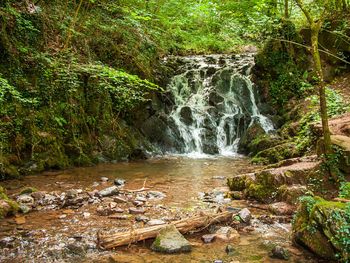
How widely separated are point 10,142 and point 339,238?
7.07m

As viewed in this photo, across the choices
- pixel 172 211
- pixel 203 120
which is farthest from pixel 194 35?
pixel 172 211

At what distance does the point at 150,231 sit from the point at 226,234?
3.25 ft

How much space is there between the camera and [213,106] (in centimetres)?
1363

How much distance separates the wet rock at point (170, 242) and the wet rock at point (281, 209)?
5.91 ft

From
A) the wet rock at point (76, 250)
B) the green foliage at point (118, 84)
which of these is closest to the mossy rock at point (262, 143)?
the green foliage at point (118, 84)

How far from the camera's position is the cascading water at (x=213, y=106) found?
12516 millimetres

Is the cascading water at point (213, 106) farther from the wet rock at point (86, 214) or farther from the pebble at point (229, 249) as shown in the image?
the pebble at point (229, 249)

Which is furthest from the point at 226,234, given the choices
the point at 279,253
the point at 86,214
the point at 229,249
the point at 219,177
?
the point at 219,177

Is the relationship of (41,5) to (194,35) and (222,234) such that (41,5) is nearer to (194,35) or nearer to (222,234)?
(222,234)

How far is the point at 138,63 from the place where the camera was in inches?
465

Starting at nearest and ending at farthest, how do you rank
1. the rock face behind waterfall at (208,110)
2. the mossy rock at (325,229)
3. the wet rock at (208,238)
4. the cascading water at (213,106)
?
the mossy rock at (325,229)
the wet rock at (208,238)
the rock face behind waterfall at (208,110)
the cascading water at (213,106)

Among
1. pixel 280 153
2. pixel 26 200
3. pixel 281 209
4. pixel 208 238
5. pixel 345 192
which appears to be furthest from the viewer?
pixel 280 153

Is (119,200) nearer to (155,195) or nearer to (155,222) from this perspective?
(155,195)

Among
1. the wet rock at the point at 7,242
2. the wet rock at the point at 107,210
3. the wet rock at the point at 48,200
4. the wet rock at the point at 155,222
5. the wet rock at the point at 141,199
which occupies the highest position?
the wet rock at the point at 7,242
